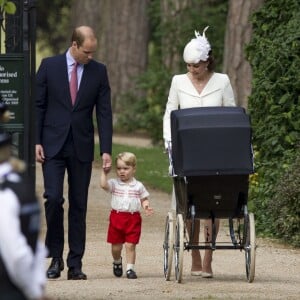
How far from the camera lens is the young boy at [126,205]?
35.9 ft

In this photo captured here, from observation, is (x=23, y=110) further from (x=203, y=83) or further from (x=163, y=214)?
(x=163, y=214)

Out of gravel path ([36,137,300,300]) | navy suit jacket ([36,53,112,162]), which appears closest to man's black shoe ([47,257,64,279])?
gravel path ([36,137,300,300])

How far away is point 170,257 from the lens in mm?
10750

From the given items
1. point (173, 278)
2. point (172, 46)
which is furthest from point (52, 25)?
point (173, 278)

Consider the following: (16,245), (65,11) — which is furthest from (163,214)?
(65,11)

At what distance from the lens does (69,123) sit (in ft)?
35.8

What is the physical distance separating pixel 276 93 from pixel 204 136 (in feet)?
15.0

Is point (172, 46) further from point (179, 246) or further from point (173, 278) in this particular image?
point (179, 246)

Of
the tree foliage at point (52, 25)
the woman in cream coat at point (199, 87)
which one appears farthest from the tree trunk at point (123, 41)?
the woman in cream coat at point (199, 87)

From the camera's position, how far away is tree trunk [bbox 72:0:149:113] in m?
33.8

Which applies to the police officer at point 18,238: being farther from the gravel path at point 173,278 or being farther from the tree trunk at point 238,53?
the tree trunk at point 238,53

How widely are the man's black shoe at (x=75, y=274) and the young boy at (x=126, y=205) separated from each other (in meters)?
0.31

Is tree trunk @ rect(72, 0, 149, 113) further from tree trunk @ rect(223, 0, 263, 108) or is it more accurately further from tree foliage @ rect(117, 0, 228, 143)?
tree trunk @ rect(223, 0, 263, 108)

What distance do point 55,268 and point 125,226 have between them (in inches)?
24.5
